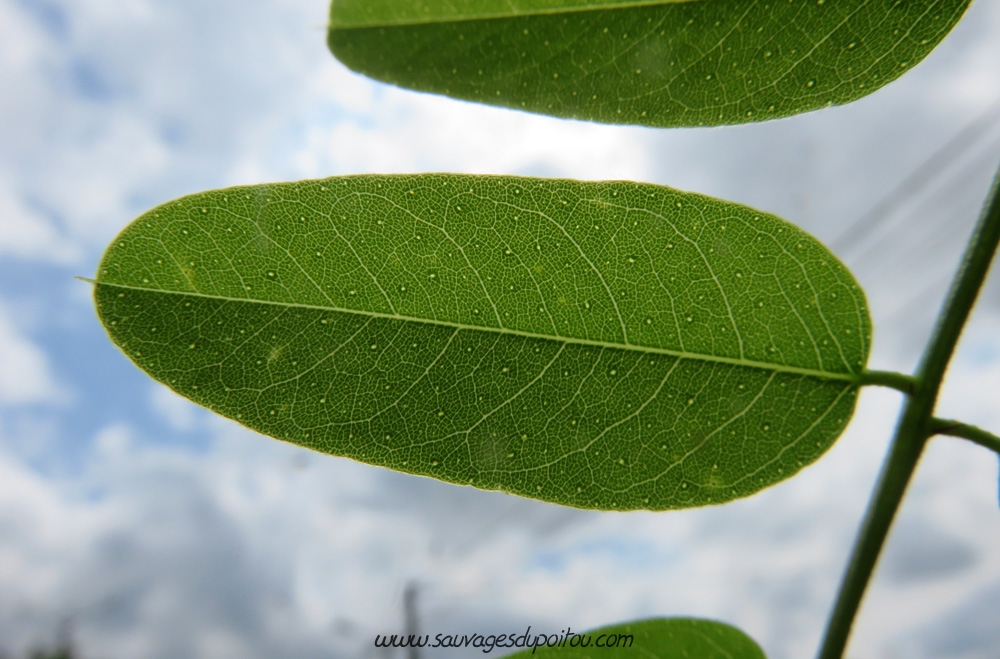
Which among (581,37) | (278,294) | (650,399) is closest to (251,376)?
(278,294)

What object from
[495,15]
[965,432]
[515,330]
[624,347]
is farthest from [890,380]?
[495,15]

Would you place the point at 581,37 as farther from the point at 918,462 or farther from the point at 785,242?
the point at 918,462

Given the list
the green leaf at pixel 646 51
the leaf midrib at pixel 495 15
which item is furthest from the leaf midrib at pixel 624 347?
the leaf midrib at pixel 495 15

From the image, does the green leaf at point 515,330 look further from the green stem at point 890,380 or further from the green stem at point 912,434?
the green stem at point 912,434

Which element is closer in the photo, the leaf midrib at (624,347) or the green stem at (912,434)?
the green stem at (912,434)

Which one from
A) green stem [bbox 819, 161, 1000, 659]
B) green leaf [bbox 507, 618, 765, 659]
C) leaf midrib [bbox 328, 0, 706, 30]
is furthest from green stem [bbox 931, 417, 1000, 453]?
leaf midrib [bbox 328, 0, 706, 30]

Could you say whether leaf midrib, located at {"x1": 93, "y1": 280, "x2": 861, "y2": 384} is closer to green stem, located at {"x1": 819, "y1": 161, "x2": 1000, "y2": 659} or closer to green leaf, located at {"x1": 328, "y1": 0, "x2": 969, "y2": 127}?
green stem, located at {"x1": 819, "y1": 161, "x2": 1000, "y2": 659}
